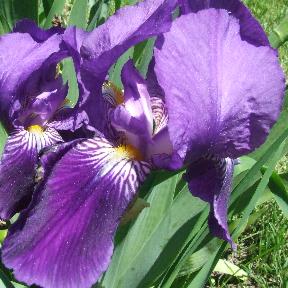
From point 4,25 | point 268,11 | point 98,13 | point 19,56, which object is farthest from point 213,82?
point 268,11

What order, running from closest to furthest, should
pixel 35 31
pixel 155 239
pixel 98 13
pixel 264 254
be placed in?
pixel 155 239 → pixel 35 31 → pixel 98 13 → pixel 264 254

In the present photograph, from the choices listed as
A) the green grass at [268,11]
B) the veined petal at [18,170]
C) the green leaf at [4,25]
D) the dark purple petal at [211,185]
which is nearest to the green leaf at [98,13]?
the green leaf at [4,25]

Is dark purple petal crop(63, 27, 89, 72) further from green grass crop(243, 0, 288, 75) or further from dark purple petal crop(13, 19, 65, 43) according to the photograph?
green grass crop(243, 0, 288, 75)

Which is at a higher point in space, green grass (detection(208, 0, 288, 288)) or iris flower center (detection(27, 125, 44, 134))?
iris flower center (detection(27, 125, 44, 134))

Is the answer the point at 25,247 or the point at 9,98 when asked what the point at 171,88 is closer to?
the point at 25,247

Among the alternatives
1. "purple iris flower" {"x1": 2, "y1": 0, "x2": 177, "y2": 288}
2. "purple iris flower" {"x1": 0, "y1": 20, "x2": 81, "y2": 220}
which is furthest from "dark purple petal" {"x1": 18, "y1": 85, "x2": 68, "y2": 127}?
"purple iris flower" {"x1": 2, "y1": 0, "x2": 177, "y2": 288}

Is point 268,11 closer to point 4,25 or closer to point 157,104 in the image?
point 4,25

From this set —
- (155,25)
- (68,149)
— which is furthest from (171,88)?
(68,149)
